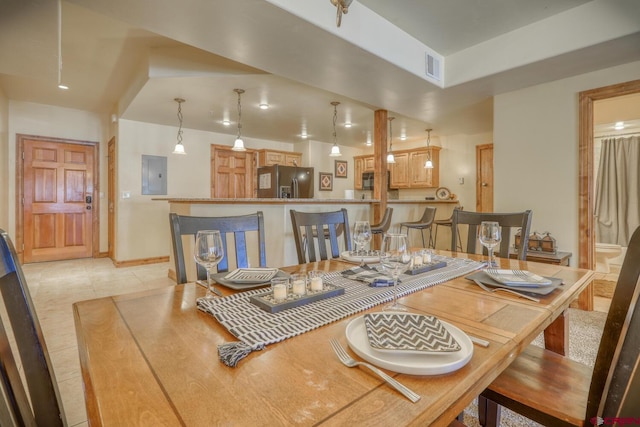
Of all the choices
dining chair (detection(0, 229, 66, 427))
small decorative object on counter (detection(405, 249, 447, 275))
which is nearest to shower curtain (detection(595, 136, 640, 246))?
small decorative object on counter (detection(405, 249, 447, 275))

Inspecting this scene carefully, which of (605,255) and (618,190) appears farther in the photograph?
(618,190)

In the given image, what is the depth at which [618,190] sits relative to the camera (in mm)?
5141

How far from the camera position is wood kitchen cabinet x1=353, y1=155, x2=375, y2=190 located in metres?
7.31

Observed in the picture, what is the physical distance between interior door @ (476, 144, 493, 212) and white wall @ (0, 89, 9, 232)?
7434mm

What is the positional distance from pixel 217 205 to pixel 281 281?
261cm

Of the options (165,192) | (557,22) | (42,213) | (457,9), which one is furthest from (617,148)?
(42,213)

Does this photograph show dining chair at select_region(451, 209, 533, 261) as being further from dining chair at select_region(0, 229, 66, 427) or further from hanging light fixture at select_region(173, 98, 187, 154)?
hanging light fixture at select_region(173, 98, 187, 154)

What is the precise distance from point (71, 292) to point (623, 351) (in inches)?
173

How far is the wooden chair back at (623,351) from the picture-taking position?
1.69 feet

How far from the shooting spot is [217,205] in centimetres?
336

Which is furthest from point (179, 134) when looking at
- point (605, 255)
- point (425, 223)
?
point (605, 255)

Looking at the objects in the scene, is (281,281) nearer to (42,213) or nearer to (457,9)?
(457,9)

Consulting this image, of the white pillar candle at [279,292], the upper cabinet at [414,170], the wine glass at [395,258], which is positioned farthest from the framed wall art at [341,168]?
the white pillar candle at [279,292]

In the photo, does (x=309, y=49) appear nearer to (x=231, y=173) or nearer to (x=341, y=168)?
(x=231, y=173)
